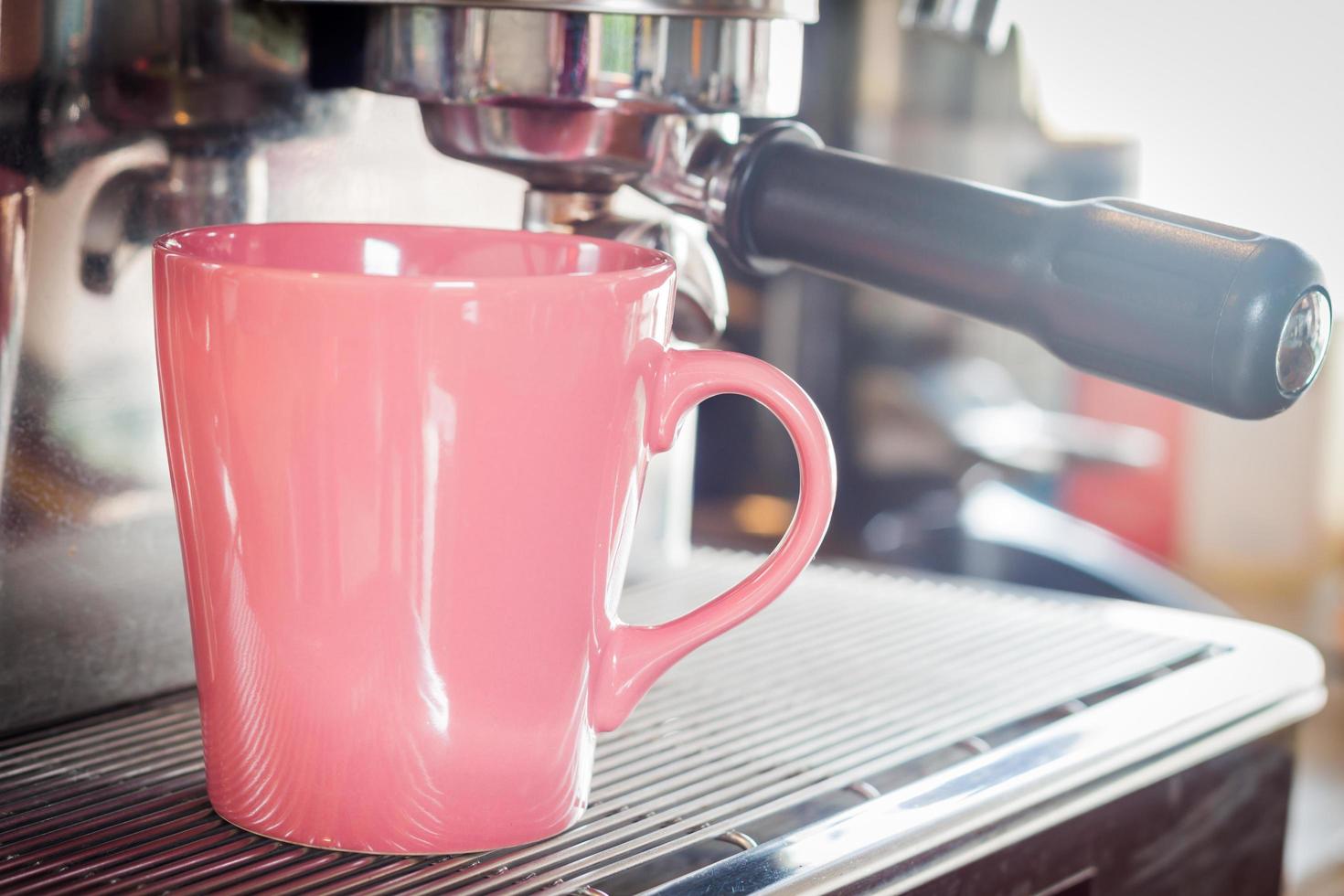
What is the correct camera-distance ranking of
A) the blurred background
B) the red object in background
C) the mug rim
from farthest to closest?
the red object in background < the blurred background < the mug rim

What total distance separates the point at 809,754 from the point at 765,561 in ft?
0.21

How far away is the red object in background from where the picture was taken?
1.64 meters

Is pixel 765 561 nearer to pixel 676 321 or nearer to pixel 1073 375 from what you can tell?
pixel 676 321

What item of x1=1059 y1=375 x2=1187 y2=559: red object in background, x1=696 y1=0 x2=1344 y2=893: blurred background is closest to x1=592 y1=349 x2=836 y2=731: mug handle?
x1=696 y1=0 x2=1344 y2=893: blurred background

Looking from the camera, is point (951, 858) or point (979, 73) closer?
point (951, 858)

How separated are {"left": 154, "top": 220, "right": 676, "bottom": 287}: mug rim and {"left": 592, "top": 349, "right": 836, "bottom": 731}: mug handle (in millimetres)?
22

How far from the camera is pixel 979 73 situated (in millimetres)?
1100

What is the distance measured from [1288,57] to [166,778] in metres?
1.41

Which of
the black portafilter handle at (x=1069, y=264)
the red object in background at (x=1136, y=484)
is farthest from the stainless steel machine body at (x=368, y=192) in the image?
the red object in background at (x=1136, y=484)

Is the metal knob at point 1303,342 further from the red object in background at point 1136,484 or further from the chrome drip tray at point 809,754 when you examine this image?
the red object in background at point 1136,484

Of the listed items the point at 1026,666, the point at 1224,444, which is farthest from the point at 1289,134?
the point at 1026,666

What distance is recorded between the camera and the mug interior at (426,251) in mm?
322

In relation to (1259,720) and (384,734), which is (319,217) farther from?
(1259,720)

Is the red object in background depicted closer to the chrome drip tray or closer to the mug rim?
the chrome drip tray
